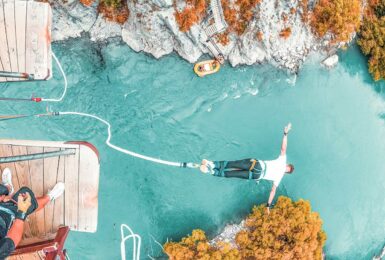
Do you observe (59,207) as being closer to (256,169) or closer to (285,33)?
(256,169)

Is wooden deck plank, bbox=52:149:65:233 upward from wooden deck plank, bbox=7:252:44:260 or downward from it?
upward

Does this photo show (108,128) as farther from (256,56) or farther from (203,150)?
(256,56)

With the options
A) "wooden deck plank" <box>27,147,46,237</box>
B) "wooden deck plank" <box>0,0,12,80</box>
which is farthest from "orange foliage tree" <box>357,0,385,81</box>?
"wooden deck plank" <box>0,0,12,80</box>

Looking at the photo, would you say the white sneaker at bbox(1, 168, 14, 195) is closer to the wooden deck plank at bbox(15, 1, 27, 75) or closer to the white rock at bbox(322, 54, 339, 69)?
the wooden deck plank at bbox(15, 1, 27, 75)

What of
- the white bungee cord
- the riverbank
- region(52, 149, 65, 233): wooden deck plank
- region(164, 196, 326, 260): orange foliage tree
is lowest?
the white bungee cord

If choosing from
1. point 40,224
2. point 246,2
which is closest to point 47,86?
point 40,224

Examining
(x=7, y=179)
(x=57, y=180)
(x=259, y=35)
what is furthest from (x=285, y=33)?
(x=7, y=179)

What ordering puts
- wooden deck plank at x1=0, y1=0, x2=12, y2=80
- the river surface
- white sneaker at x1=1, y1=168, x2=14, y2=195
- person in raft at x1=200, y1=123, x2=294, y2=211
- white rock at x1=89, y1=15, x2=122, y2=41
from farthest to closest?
the river surface → white rock at x1=89, y1=15, x2=122, y2=41 → person in raft at x1=200, y1=123, x2=294, y2=211 → wooden deck plank at x1=0, y1=0, x2=12, y2=80 → white sneaker at x1=1, y1=168, x2=14, y2=195
